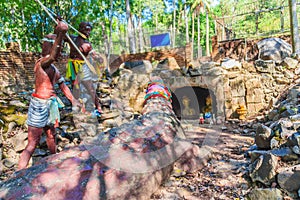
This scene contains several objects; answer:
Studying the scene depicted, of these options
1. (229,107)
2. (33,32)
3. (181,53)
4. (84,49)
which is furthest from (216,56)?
(33,32)

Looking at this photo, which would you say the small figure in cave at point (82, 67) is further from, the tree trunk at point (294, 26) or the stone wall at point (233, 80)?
the tree trunk at point (294, 26)

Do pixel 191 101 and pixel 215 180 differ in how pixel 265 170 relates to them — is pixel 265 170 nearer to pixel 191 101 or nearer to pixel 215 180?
pixel 215 180

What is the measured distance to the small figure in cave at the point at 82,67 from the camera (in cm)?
402

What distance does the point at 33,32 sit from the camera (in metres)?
10.8

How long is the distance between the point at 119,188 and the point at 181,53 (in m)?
9.93

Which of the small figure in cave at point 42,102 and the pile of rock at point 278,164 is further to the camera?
the small figure in cave at point 42,102

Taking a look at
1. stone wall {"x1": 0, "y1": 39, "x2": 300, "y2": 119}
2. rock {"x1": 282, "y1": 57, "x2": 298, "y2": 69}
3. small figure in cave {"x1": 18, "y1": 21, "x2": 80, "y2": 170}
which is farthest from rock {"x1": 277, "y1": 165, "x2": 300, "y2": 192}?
rock {"x1": 282, "y1": 57, "x2": 298, "y2": 69}

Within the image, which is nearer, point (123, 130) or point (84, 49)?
point (123, 130)

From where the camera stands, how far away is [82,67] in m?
4.25

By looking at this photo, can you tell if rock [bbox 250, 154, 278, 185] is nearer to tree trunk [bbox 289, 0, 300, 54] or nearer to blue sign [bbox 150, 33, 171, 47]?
tree trunk [bbox 289, 0, 300, 54]

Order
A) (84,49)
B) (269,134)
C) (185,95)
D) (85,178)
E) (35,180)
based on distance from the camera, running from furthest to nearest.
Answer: (185,95) < (84,49) < (269,134) < (85,178) < (35,180)

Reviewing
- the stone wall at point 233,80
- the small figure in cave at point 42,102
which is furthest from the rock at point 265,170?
the stone wall at point 233,80

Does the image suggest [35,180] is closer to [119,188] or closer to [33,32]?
[119,188]

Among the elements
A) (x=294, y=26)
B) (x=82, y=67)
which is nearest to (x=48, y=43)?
(x=82, y=67)
